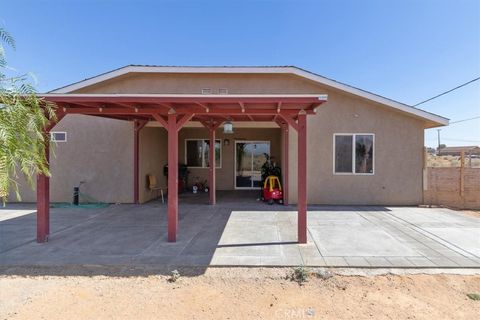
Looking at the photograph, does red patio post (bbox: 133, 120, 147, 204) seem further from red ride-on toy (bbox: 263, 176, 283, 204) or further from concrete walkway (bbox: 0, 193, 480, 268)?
red ride-on toy (bbox: 263, 176, 283, 204)

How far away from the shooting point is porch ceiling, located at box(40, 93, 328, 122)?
507cm

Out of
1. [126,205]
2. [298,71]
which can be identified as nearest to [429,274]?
[298,71]

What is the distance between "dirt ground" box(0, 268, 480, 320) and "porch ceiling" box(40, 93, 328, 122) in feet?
9.12

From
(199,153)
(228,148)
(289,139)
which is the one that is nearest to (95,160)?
(199,153)

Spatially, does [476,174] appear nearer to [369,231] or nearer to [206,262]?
[369,231]

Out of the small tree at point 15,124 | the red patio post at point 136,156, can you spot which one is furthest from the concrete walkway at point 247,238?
the small tree at point 15,124

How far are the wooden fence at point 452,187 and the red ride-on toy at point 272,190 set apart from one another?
467 cm

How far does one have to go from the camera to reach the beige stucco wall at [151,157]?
10141 mm

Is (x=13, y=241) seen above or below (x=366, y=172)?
below

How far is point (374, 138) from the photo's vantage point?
965 centimetres

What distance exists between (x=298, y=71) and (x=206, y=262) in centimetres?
712

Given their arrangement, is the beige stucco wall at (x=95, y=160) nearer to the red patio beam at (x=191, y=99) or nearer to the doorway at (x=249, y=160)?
the red patio beam at (x=191, y=99)

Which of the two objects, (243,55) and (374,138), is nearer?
(374,138)

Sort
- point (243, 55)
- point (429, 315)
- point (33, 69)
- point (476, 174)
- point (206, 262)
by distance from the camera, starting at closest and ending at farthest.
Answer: point (33, 69) < point (429, 315) < point (206, 262) < point (476, 174) < point (243, 55)
